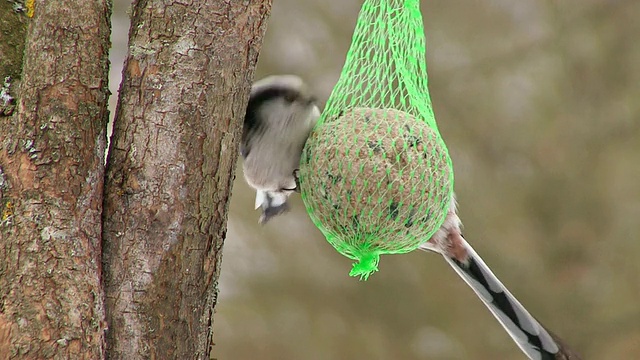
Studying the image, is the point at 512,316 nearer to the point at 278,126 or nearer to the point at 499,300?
the point at 499,300

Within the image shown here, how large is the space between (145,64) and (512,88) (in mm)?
3441

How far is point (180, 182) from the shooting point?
210cm

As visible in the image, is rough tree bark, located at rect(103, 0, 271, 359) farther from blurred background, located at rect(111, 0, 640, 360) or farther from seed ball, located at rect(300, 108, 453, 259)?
blurred background, located at rect(111, 0, 640, 360)

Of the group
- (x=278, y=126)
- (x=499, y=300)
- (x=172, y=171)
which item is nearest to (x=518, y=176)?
(x=499, y=300)

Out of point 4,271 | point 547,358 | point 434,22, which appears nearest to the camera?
point 4,271

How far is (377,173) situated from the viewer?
8.25 ft

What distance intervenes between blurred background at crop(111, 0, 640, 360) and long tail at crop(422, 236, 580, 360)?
6.33 ft

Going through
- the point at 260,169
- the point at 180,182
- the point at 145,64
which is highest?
the point at 145,64

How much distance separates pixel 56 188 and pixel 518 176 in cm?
367

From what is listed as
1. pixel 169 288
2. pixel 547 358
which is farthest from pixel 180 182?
pixel 547 358

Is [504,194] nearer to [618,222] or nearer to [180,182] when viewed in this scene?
[618,222]

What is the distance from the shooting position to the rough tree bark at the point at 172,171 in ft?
6.71

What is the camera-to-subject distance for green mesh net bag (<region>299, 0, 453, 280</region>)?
99.0 inches

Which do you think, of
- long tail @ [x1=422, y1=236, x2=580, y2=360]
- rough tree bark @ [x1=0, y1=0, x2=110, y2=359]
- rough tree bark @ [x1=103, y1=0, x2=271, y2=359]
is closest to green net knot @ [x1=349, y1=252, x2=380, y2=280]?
long tail @ [x1=422, y1=236, x2=580, y2=360]
